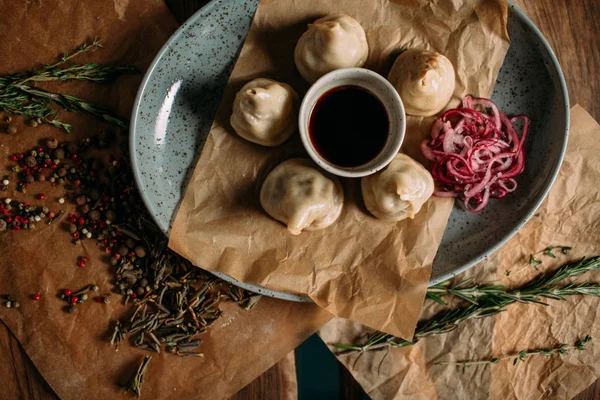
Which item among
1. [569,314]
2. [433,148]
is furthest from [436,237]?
[569,314]

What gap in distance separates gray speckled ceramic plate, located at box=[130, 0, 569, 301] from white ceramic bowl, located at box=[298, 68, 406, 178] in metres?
0.33

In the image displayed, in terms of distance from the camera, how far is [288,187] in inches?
65.6

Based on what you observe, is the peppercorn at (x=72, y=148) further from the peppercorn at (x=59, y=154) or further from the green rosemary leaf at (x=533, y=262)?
the green rosemary leaf at (x=533, y=262)

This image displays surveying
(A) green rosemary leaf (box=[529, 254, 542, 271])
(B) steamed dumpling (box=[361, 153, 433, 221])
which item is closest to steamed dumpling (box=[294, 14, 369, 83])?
(B) steamed dumpling (box=[361, 153, 433, 221])

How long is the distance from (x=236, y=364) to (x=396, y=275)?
668mm

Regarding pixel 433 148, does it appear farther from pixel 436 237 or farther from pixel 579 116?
pixel 579 116

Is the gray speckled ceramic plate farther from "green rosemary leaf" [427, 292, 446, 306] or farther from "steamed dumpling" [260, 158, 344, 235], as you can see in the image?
"steamed dumpling" [260, 158, 344, 235]

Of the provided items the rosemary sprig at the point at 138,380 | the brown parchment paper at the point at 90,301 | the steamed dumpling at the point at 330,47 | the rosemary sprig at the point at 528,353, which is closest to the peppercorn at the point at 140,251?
the brown parchment paper at the point at 90,301

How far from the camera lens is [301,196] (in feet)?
5.36

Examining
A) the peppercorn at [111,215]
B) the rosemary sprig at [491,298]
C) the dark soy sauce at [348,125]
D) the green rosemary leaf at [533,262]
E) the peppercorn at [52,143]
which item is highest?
the dark soy sauce at [348,125]

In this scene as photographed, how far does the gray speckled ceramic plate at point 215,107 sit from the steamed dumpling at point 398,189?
21cm

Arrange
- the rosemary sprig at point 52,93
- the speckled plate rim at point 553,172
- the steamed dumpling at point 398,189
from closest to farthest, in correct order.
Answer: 1. the steamed dumpling at point 398,189
2. the speckled plate rim at point 553,172
3. the rosemary sprig at point 52,93

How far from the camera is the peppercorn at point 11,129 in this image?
73.9 inches

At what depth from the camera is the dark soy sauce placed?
5.60 ft
